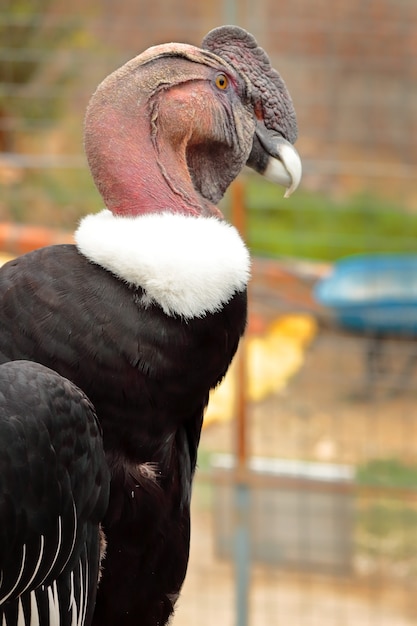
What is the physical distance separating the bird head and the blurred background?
232 cm

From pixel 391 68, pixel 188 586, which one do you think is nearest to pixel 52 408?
pixel 188 586

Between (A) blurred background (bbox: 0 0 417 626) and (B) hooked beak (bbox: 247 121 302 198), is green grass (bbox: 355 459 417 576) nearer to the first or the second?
(A) blurred background (bbox: 0 0 417 626)

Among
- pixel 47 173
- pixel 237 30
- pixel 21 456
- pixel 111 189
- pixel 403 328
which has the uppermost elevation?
pixel 47 173

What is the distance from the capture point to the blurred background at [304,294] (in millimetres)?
5801

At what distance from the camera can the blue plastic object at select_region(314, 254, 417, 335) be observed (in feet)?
21.1

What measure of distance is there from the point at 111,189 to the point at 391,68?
5136 mm

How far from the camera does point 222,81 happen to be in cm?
271

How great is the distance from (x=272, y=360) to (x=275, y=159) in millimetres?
3943

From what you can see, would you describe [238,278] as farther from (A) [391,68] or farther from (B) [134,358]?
(A) [391,68]

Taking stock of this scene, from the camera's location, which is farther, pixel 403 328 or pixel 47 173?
pixel 47 173

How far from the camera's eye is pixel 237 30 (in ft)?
8.93

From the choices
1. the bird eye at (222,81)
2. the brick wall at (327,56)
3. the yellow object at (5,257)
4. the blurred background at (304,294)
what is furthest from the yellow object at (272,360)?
the bird eye at (222,81)

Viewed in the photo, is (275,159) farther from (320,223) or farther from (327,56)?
(320,223)

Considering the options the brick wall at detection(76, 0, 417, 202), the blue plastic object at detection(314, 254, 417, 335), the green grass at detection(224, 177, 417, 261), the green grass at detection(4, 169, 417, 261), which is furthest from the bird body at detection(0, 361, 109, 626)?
the green grass at detection(224, 177, 417, 261)
